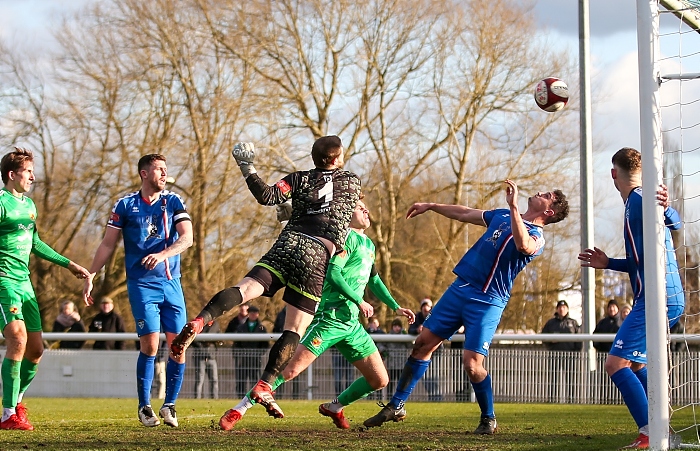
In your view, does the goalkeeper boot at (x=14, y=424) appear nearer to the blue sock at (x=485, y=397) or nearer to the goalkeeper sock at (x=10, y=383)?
the goalkeeper sock at (x=10, y=383)

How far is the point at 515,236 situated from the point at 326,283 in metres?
1.85

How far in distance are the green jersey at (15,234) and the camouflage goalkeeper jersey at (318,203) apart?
116 inches

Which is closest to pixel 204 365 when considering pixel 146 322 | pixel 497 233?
pixel 146 322

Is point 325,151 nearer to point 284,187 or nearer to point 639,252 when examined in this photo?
point 284,187

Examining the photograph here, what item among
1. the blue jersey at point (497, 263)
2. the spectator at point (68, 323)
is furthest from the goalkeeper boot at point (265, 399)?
the spectator at point (68, 323)

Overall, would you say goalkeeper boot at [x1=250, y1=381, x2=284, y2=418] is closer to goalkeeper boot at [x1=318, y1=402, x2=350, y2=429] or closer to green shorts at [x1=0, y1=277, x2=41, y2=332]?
goalkeeper boot at [x1=318, y1=402, x2=350, y2=429]

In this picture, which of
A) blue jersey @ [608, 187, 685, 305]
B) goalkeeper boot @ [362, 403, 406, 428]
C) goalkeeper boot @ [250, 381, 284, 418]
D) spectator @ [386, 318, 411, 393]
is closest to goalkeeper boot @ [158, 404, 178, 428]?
goalkeeper boot @ [362, 403, 406, 428]

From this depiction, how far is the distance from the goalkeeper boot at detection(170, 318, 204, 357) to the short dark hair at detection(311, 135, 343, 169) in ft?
5.60

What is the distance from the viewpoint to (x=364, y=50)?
2848cm

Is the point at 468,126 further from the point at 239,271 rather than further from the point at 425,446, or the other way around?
the point at 425,446

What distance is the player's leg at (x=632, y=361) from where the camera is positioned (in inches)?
282

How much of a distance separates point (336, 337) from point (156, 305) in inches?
68.8

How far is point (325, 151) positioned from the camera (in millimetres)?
7746

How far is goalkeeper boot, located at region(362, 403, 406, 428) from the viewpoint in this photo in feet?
28.9
